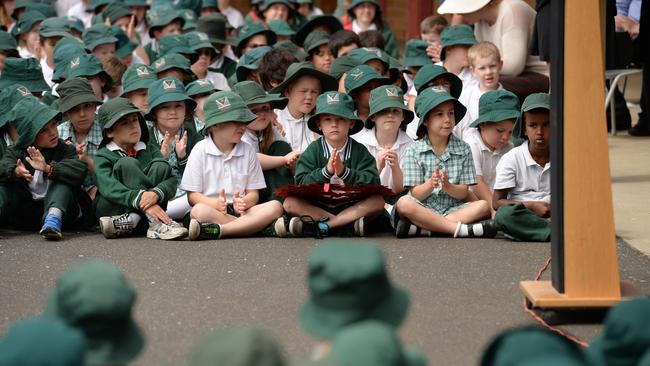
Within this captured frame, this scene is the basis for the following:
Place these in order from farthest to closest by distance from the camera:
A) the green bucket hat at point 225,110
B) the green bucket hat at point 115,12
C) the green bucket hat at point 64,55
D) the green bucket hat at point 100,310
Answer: the green bucket hat at point 115,12 → the green bucket hat at point 64,55 → the green bucket hat at point 225,110 → the green bucket hat at point 100,310

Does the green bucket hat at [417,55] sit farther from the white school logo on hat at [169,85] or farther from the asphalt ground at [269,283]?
the asphalt ground at [269,283]

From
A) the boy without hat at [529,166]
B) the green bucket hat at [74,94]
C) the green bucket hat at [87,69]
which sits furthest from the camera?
the green bucket hat at [87,69]

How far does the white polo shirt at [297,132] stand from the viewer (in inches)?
357

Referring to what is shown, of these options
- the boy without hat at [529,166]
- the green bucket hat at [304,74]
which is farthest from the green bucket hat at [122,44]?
the boy without hat at [529,166]

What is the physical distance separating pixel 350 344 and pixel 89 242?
5113 millimetres

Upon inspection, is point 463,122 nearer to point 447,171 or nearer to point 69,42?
point 447,171

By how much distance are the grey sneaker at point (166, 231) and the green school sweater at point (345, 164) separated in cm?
86

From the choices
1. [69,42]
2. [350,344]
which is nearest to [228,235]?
[69,42]

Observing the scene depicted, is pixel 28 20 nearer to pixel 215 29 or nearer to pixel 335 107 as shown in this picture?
pixel 215 29

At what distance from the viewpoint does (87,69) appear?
996 centimetres

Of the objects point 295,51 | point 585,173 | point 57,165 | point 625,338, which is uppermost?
point 295,51

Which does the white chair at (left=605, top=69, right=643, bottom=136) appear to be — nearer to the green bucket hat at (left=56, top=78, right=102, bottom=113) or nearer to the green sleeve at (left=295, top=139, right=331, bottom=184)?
the green sleeve at (left=295, top=139, right=331, bottom=184)

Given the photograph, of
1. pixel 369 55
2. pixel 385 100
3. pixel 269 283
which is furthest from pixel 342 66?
pixel 269 283

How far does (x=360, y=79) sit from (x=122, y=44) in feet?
13.9
